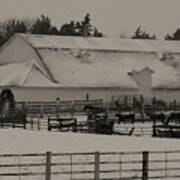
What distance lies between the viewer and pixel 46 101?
66.0 metres

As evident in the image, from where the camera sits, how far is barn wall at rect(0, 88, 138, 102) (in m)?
66.8

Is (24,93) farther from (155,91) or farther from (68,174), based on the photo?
(68,174)

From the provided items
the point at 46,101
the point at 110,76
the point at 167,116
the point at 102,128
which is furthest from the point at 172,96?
the point at 102,128

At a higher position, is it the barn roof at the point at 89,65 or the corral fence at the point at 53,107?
the barn roof at the point at 89,65

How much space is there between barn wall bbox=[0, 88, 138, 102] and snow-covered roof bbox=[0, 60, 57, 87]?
0.63 m

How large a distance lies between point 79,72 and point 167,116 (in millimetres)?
32504

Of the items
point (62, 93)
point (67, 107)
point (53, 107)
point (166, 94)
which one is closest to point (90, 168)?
point (53, 107)

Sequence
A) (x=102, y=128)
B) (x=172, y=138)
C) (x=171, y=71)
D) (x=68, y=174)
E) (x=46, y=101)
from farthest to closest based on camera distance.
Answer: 1. (x=171, y=71)
2. (x=46, y=101)
3. (x=102, y=128)
4. (x=172, y=138)
5. (x=68, y=174)

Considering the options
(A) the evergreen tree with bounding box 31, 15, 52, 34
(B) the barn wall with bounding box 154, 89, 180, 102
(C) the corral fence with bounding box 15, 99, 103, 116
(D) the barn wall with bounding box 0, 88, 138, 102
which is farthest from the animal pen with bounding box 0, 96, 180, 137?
(A) the evergreen tree with bounding box 31, 15, 52, 34

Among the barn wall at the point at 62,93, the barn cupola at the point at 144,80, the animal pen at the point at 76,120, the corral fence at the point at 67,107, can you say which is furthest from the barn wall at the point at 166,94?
the animal pen at the point at 76,120

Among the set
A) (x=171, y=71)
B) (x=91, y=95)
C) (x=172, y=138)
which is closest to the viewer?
(x=172, y=138)

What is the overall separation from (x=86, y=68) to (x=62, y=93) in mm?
7479

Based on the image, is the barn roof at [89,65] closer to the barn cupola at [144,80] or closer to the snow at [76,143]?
the barn cupola at [144,80]

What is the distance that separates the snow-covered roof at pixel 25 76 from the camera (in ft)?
222
